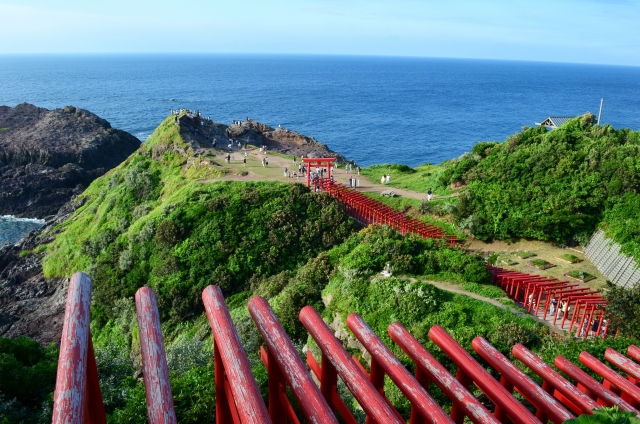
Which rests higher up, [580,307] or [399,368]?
[399,368]

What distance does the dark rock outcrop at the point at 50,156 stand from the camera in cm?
5059

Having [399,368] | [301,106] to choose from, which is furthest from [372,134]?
[399,368]

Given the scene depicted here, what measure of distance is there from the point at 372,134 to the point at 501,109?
176ft

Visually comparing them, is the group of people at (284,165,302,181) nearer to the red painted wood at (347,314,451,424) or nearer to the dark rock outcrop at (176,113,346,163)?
the dark rock outcrop at (176,113,346,163)

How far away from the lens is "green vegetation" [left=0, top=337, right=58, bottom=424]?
10.5 meters

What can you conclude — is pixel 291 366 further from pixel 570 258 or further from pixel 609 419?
pixel 570 258

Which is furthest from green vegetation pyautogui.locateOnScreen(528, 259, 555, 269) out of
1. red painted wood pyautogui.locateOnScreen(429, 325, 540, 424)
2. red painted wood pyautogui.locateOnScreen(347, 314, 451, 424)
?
red painted wood pyautogui.locateOnScreen(347, 314, 451, 424)

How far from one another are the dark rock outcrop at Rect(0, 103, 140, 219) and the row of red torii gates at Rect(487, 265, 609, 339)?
45694mm

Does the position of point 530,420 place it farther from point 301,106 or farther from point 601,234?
point 301,106

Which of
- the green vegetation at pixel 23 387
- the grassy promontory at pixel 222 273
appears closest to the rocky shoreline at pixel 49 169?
the grassy promontory at pixel 222 273

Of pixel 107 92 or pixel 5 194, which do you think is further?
pixel 107 92

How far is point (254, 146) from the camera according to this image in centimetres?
4638

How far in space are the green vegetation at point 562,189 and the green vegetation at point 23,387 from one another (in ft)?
69.9

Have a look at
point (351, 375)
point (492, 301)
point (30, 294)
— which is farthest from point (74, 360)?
point (30, 294)
